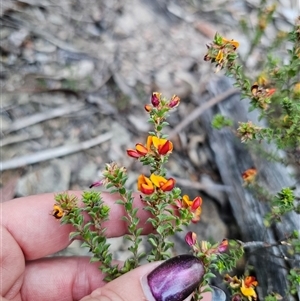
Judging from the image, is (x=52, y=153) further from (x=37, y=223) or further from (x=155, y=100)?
(x=155, y=100)

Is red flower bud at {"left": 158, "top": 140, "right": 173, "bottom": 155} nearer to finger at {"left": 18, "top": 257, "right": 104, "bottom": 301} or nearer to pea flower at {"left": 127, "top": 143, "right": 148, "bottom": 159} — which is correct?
pea flower at {"left": 127, "top": 143, "right": 148, "bottom": 159}

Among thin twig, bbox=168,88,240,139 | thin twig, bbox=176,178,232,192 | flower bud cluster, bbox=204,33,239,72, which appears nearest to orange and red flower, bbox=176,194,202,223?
flower bud cluster, bbox=204,33,239,72

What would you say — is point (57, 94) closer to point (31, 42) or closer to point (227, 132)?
point (31, 42)

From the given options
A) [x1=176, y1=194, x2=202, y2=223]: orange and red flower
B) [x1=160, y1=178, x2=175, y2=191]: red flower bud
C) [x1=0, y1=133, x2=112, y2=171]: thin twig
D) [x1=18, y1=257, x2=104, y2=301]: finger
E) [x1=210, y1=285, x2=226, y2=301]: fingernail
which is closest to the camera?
[x1=160, y1=178, x2=175, y2=191]: red flower bud

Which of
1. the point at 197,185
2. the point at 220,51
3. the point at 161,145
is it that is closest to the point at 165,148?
the point at 161,145

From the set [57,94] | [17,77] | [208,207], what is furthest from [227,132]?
[17,77]

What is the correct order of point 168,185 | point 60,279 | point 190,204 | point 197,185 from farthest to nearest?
point 197,185 → point 60,279 → point 190,204 → point 168,185

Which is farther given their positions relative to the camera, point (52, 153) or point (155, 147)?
point (52, 153)
